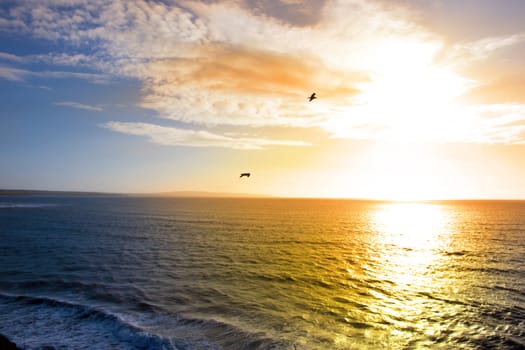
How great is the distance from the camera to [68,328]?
21.2 meters

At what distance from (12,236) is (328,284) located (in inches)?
2401

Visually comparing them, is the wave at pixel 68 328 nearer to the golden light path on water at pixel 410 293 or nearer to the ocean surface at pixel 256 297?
the ocean surface at pixel 256 297

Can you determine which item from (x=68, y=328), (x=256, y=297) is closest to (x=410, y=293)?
(x=256, y=297)

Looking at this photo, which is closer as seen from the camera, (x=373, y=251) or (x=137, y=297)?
(x=137, y=297)

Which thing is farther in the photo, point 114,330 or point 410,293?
point 410,293

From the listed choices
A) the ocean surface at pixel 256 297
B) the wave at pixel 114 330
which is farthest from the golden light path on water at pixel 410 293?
the wave at pixel 114 330

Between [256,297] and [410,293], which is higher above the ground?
[256,297]

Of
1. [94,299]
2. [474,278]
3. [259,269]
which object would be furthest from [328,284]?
[94,299]

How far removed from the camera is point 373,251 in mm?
53656

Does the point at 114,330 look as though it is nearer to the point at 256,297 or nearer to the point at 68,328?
the point at 68,328

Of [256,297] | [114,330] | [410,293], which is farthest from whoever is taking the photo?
[410,293]

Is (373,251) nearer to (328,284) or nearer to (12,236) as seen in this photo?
(328,284)

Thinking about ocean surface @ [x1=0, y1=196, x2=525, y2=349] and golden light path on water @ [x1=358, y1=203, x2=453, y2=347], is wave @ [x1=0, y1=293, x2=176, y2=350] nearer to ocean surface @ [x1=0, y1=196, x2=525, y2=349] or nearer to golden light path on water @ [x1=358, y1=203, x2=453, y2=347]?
ocean surface @ [x1=0, y1=196, x2=525, y2=349]

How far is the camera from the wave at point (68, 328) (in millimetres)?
19188
